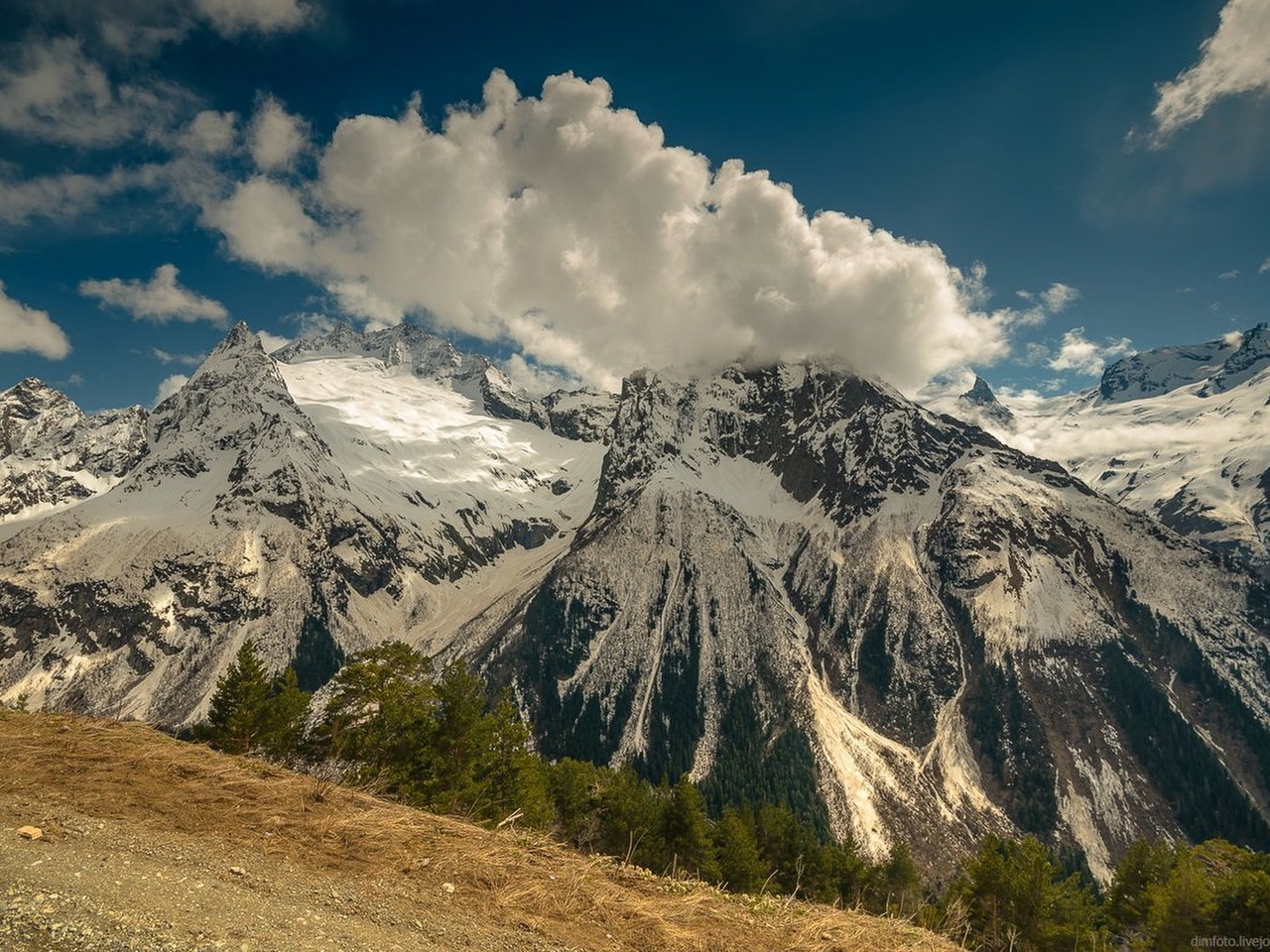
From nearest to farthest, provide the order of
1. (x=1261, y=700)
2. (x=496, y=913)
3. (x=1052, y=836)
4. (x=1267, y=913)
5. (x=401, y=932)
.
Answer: (x=401, y=932) < (x=496, y=913) < (x=1267, y=913) < (x=1052, y=836) < (x=1261, y=700)

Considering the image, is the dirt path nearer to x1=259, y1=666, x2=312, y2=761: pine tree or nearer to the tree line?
the tree line

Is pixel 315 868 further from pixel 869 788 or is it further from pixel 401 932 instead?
pixel 869 788

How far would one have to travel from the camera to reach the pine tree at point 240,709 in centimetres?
3838

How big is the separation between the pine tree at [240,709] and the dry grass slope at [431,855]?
91.5 feet

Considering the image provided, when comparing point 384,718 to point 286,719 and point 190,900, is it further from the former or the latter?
point 190,900

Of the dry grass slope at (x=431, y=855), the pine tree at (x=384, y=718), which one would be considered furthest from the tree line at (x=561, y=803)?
the dry grass slope at (x=431, y=855)

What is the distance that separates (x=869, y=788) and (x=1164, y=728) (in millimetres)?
80880

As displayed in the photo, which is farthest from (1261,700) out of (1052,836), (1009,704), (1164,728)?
(1052,836)

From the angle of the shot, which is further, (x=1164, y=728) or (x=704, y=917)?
(x=1164, y=728)

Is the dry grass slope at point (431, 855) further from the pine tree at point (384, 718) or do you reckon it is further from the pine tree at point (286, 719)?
the pine tree at point (286, 719)

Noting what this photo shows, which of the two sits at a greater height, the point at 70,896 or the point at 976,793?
the point at 976,793

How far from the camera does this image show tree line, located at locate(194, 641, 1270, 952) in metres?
32.2

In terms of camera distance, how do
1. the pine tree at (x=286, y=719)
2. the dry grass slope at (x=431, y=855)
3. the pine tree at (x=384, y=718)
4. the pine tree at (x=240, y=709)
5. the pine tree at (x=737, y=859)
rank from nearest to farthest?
the dry grass slope at (x=431, y=855)
the pine tree at (x=384, y=718)
the pine tree at (x=240, y=709)
the pine tree at (x=286, y=719)
the pine tree at (x=737, y=859)

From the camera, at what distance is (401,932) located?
854 centimetres
